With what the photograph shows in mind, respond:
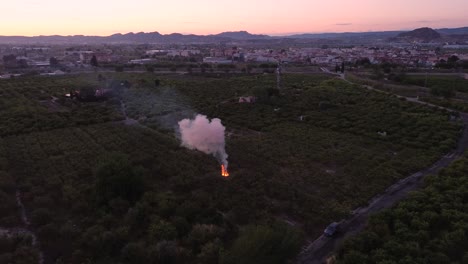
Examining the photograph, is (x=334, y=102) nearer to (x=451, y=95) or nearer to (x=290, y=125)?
(x=290, y=125)

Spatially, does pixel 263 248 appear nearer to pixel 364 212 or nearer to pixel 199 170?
pixel 364 212

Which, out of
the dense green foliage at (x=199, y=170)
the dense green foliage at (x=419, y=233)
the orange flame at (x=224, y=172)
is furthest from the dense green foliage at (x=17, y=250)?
the dense green foliage at (x=419, y=233)

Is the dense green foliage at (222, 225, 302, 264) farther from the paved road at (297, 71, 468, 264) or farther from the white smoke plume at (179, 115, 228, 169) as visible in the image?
the white smoke plume at (179, 115, 228, 169)

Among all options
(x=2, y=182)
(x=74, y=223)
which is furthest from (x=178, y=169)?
(x=2, y=182)

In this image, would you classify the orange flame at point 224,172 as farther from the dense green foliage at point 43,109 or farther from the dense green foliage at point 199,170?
the dense green foliage at point 43,109

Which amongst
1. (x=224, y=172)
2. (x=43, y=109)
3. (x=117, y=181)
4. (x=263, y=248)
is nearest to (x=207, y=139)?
(x=224, y=172)

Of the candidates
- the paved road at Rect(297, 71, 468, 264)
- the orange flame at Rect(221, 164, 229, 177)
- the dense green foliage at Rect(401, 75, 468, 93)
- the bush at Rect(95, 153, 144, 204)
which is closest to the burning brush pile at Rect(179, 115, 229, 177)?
the orange flame at Rect(221, 164, 229, 177)
